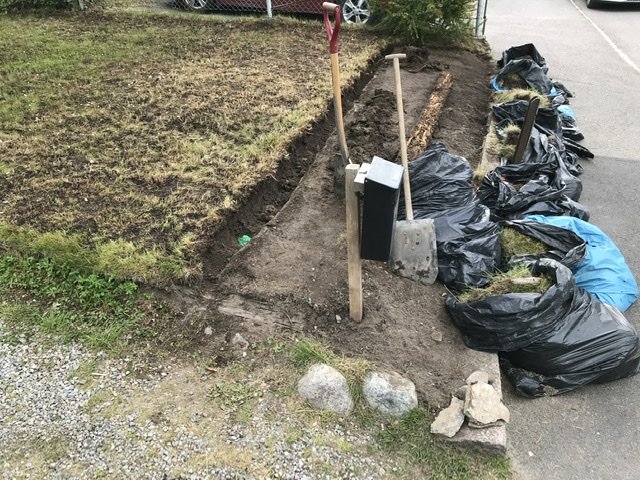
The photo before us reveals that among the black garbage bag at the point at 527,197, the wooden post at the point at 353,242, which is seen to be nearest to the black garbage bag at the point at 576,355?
the wooden post at the point at 353,242

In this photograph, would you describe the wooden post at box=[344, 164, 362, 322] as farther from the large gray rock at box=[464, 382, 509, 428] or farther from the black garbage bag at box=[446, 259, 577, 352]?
the large gray rock at box=[464, 382, 509, 428]

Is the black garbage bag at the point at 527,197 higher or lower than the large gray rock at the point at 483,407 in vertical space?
higher

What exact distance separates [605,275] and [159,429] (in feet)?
9.57

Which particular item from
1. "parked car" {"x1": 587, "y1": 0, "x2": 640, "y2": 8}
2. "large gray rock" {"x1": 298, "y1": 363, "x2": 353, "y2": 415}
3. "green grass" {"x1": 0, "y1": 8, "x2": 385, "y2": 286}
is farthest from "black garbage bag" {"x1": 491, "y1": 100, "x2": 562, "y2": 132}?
"parked car" {"x1": 587, "y1": 0, "x2": 640, "y2": 8}

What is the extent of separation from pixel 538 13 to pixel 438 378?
445 inches

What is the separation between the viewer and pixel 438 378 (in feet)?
9.30

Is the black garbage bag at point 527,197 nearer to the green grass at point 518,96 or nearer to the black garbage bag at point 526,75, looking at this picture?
the green grass at point 518,96

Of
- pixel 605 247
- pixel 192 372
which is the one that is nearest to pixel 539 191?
pixel 605 247

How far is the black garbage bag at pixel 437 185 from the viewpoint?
3.78 metres

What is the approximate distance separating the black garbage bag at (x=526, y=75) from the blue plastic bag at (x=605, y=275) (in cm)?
351

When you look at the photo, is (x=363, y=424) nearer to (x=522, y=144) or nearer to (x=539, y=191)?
(x=539, y=191)

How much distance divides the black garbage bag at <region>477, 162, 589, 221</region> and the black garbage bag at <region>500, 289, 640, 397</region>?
1.16 meters

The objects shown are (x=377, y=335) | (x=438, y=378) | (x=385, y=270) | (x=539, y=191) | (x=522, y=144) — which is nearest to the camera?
(x=438, y=378)

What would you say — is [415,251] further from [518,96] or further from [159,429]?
[518,96]
